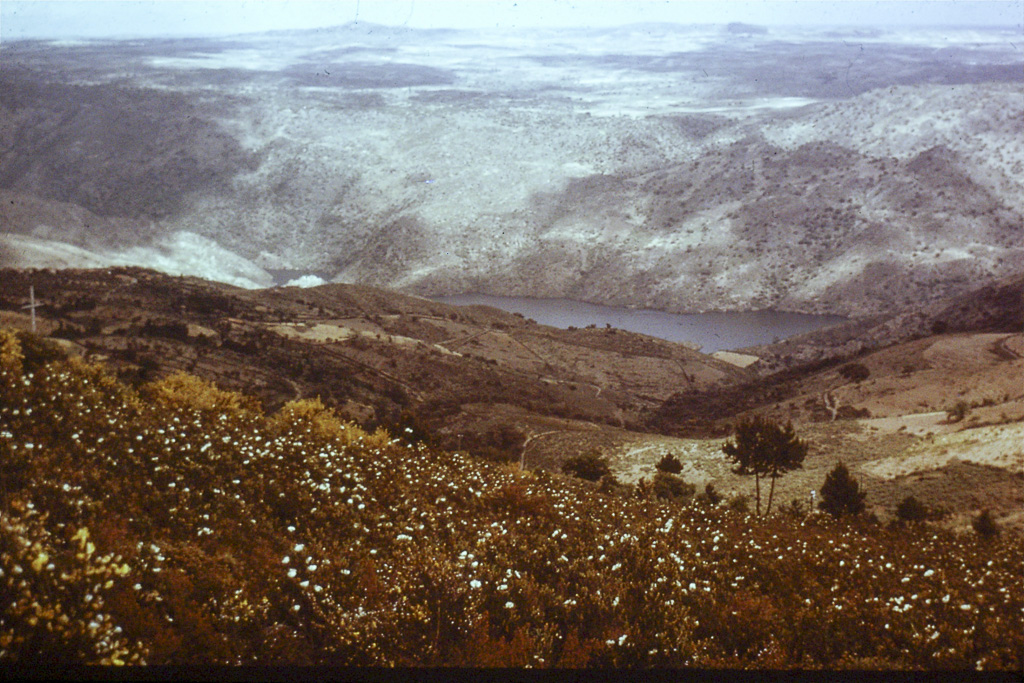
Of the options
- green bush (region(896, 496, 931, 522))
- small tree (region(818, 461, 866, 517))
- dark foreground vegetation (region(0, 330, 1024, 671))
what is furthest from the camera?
small tree (region(818, 461, 866, 517))

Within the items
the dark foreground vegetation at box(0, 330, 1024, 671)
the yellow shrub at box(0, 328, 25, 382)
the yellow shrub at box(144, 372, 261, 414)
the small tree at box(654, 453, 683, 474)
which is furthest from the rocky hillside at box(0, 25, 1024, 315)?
the small tree at box(654, 453, 683, 474)

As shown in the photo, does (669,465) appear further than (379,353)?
No

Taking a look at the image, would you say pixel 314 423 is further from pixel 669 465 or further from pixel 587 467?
pixel 669 465

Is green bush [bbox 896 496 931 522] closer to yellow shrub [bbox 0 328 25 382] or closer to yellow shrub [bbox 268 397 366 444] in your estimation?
yellow shrub [bbox 268 397 366 444]

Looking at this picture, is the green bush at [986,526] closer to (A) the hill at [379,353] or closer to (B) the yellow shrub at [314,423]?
(A) the hill at [379,353]

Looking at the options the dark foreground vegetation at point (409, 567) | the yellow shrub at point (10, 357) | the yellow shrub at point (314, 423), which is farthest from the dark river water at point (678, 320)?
the yellow shrub at point (10, 357)

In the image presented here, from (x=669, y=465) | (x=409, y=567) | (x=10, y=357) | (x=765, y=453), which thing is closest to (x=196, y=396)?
(x=10, y=357)
